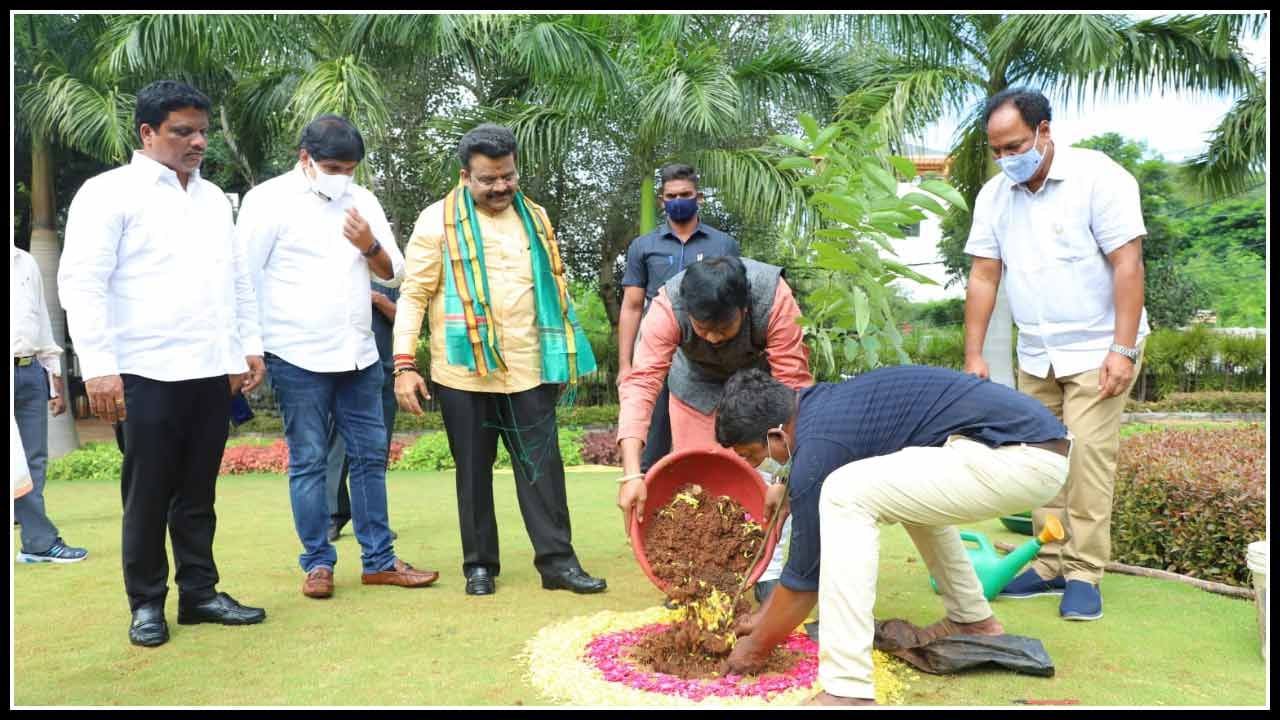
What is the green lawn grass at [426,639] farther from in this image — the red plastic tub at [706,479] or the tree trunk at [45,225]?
the tree trunk at [45,225]

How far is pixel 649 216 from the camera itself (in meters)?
10.8

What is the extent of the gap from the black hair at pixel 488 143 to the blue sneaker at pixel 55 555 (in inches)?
113

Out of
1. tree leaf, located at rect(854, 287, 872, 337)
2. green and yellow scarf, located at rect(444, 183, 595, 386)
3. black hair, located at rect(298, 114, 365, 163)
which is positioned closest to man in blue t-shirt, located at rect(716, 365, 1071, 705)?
tree leaf, located at rect(854, 287, 872, 337)

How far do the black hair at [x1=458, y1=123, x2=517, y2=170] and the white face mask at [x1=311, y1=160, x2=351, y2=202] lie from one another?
0.55 metres

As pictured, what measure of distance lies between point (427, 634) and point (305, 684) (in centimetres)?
59

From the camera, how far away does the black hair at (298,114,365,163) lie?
4.13m

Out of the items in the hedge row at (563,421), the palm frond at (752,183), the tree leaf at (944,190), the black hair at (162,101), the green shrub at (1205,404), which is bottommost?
the green shrub at (1205,404)

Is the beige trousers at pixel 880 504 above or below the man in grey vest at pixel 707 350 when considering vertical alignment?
below

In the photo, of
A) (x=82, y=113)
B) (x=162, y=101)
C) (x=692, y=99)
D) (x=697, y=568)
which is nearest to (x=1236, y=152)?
(x=692, y=99)

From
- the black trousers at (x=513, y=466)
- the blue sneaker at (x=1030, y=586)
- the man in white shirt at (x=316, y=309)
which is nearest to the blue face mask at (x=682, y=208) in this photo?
the black trousers at (x=513, y=466)

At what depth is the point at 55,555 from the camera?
4.92 meters

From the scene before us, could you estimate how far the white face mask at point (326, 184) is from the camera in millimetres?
4160

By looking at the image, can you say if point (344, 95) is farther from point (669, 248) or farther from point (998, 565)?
point (998, 565)

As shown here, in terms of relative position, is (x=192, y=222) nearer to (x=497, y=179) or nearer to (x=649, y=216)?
(x=497, y=179)
